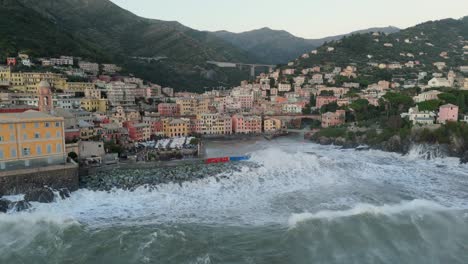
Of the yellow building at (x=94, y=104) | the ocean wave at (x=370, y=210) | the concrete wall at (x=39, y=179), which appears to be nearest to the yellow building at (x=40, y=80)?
the yellow building at (x=94, y=104)

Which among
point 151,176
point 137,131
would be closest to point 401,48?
point 137,131

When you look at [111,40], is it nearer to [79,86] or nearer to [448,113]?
[79,86]

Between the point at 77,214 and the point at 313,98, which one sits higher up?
the point at 313,98

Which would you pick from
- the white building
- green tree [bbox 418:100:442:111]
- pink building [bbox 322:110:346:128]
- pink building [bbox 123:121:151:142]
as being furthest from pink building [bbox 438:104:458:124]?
the white building

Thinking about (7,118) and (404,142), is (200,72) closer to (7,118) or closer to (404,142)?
(404,142)

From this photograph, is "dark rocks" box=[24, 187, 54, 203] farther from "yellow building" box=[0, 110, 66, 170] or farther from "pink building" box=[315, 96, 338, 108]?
"pink building" box=[315, 96, 338, 108]

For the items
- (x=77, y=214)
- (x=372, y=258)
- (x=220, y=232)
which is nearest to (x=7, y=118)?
(x=77, y=214)
